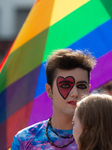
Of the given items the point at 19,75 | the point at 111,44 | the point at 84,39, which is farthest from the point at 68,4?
the point at 19,75

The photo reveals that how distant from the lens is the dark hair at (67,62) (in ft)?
8.52

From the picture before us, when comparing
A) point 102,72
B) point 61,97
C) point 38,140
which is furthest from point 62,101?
point 102,72

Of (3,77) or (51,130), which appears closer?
(51,130)

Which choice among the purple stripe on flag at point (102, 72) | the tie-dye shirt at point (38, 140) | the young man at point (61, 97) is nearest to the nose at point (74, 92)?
the young man at point (61, 97)

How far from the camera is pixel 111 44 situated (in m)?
3.26

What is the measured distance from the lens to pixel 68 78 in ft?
8.53

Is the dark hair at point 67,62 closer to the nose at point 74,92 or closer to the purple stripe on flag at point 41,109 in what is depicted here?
the nose at point 74,92

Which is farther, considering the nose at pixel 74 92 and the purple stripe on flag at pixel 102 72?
the purple stripe on flag at pixel 102 72

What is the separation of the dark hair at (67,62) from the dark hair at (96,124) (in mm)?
640

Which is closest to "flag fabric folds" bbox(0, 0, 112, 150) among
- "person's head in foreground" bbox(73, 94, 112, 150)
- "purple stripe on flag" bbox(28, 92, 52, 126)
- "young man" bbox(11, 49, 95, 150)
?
"purple stripe on flag" bbox(28, 92, 52, 126)

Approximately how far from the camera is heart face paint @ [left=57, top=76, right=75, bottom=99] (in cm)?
259

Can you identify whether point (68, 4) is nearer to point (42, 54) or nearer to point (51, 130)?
point (42, 54)

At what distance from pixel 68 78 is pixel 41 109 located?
75 centimetres

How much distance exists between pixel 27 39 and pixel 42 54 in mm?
221
